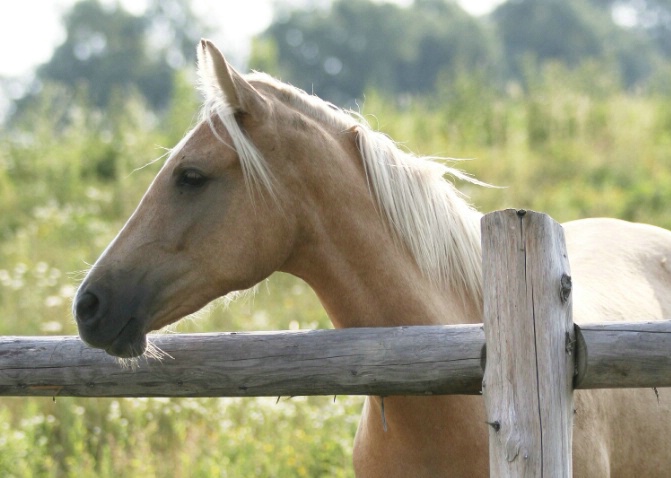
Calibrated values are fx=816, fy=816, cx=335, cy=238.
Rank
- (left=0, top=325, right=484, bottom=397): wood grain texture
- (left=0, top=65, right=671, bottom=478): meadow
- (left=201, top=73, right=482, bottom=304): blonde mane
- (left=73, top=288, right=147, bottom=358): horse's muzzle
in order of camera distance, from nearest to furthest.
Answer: (left=0, top=325, right=484, bottom=397): wood grain texture < (left=73, top=288, right=147, bottom=358): horse's muzzle < (left=201, top=73, right=482, bottom=304): blonde mane < (left=0, top=65, right=671, bottom=478): meadow

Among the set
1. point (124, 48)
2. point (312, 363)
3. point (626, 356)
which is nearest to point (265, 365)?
point (312, 363)

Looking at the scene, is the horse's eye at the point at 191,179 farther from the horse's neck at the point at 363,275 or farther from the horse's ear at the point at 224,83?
the horse's neck at the point at 363,275

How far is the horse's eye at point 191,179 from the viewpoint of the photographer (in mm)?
2662

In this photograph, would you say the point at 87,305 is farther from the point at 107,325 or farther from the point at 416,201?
the point at 416,201

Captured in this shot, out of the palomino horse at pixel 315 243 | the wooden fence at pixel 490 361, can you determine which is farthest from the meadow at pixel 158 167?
the wooden fence at pixel 490 361

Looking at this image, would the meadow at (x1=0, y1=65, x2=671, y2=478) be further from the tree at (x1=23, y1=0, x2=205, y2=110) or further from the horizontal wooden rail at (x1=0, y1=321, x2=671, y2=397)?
the tree at (x1=23, y1=0, x2=205, y2=110)

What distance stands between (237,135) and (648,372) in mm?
1435

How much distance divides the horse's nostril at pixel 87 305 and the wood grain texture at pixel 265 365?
0.72 feet

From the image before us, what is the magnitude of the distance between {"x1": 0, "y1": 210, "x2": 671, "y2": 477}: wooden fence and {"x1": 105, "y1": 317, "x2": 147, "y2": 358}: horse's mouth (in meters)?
0.14

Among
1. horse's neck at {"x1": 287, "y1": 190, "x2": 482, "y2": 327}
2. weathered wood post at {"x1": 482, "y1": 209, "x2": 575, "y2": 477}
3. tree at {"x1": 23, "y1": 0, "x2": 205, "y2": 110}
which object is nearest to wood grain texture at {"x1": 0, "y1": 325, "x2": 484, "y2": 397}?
weathered wood post at {"x1": 482, "y1": 209, "x2": 575, "y2": 477}

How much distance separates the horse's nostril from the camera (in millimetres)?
2537

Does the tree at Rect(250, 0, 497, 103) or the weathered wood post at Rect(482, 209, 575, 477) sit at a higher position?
the tree at Rect(250, 0, 497, 103)

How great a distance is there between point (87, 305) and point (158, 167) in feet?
31.8

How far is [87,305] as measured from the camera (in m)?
2.55
